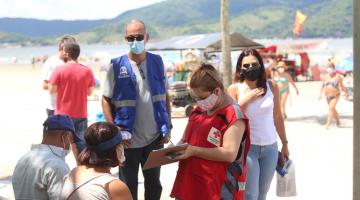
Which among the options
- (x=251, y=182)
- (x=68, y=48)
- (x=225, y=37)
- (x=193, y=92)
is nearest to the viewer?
(x=193, y=92)

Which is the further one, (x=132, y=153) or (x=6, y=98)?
(x=6, y=98)

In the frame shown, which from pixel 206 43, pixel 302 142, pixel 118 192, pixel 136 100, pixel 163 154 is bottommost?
pixel 302 142

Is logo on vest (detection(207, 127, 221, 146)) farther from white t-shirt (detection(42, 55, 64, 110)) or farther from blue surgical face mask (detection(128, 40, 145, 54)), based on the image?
white t-shirt (detection(42, 55, 64, 110))

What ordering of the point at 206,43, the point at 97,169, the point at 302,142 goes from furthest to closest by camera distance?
the point at 206,43 < the point at 302,142 < the point at 97,169

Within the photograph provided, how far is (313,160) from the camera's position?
9.56 m

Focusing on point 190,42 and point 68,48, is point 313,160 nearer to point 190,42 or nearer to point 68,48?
point 68,48

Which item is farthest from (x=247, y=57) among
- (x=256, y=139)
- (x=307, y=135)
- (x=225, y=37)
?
(x=225, y=37)

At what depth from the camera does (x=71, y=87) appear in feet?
23.2

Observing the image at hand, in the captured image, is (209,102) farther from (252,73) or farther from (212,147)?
(252,73)

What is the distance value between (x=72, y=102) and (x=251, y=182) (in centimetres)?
284

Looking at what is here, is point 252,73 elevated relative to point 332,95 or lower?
elevated

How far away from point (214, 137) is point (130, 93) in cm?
142
